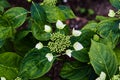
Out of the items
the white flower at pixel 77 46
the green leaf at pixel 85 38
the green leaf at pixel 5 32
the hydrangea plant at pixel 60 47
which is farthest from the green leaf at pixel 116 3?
the green leaf at pixel 5 32

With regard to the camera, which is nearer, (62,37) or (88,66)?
(62,37)

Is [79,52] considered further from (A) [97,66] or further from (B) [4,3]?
(B) [4,3]

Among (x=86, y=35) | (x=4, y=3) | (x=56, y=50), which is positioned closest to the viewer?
(x=56, y=50)

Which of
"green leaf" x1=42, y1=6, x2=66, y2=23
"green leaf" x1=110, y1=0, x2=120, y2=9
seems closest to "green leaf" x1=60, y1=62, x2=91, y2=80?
"green leaf" x1=42, y1=6, x2=66, y2=23

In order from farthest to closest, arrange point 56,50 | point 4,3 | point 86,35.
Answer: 1. point 4,3
2. point 86,35
3. point 56,50

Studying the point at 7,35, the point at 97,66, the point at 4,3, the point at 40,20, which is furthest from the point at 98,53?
the point at 4,3

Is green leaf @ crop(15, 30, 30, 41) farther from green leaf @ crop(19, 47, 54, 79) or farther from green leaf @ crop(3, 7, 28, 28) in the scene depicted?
green leaf @ crop(19, 47, 54, 79)

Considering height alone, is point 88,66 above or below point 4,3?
below

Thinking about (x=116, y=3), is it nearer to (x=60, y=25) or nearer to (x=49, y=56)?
(x=60, y=25)

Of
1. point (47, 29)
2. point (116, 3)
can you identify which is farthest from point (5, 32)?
point (116, 3)
